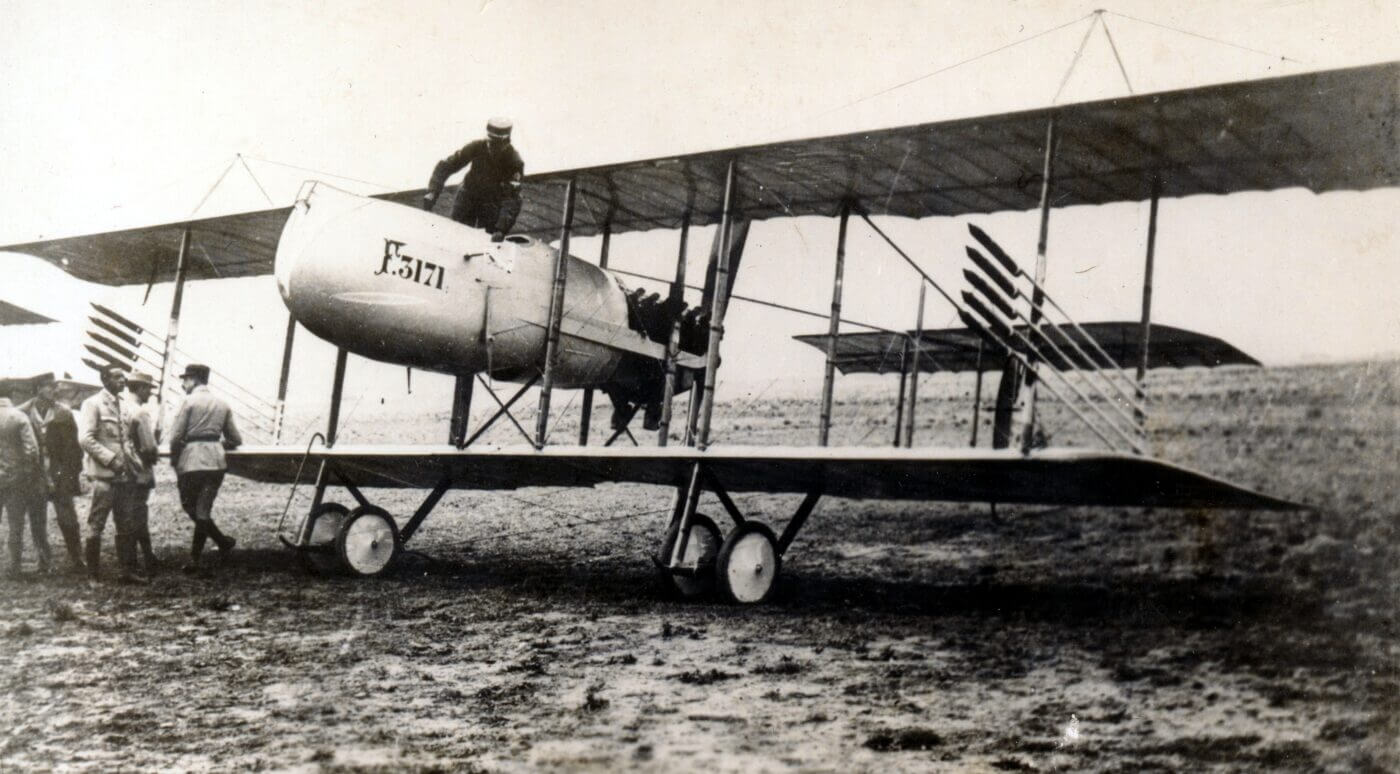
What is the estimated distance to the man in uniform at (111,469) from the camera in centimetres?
799

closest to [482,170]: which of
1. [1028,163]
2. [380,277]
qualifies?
[380,277]

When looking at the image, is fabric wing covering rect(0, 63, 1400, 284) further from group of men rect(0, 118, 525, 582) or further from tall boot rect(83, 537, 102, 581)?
tall boot rect(83, 537, 102, 581)

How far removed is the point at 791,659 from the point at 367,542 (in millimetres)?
4661

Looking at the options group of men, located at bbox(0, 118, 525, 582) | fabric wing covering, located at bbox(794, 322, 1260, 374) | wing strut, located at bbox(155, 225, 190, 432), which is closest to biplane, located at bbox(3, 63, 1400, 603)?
group of men, located at bbox(0, 118, 525, 582)

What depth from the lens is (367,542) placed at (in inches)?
343

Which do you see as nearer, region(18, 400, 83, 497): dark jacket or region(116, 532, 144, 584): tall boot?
region(116, 532, 144, 584): tall boot

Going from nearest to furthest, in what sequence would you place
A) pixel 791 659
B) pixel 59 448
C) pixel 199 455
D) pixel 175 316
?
pixel 791 659 < pixel 59 448 < pixel 199 455 < pixel 175 316

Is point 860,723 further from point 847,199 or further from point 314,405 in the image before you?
point 314,405

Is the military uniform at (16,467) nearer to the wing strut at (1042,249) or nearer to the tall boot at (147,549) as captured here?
the tall boot at (147,549)

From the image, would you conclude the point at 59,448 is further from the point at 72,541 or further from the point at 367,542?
the point at 367,542

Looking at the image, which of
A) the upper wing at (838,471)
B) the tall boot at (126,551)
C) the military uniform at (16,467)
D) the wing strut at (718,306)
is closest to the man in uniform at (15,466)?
the military uniform at (16,467)

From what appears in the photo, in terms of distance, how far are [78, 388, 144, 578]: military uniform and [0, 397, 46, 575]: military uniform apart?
0.37 metres

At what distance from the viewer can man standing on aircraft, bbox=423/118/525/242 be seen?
7.67 metres

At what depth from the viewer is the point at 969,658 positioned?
5.54 m
